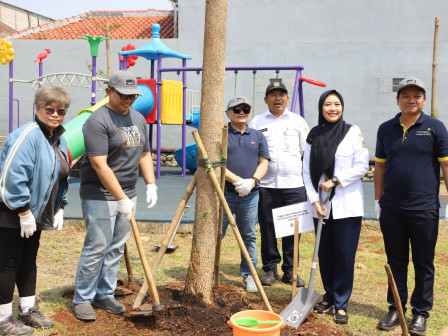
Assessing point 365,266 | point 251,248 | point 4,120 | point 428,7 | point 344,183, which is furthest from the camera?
point 4,120

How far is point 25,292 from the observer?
375cm

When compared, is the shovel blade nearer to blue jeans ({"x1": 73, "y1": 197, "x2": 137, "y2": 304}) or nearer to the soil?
the soil

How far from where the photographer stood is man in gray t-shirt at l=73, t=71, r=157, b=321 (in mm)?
3602

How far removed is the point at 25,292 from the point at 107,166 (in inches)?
45.1

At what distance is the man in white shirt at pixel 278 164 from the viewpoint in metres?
4.97

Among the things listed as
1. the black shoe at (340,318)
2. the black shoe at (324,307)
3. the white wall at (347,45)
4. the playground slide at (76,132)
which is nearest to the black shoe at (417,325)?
the black shoe at (340,318)

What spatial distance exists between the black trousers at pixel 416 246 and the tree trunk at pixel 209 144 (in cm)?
141

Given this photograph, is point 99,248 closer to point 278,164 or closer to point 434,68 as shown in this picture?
point 278,164

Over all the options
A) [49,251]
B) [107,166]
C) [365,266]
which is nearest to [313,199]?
[107,166]

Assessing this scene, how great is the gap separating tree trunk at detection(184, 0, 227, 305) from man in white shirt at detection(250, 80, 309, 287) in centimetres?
115

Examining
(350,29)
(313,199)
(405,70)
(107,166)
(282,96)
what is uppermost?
(350,29)

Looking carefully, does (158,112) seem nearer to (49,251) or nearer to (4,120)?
(49,251)

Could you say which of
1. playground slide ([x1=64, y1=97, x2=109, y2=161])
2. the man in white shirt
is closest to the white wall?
playground slide ([x1=64, y1=97, x2=109, y2=161])

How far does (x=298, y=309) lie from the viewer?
3.98 m
